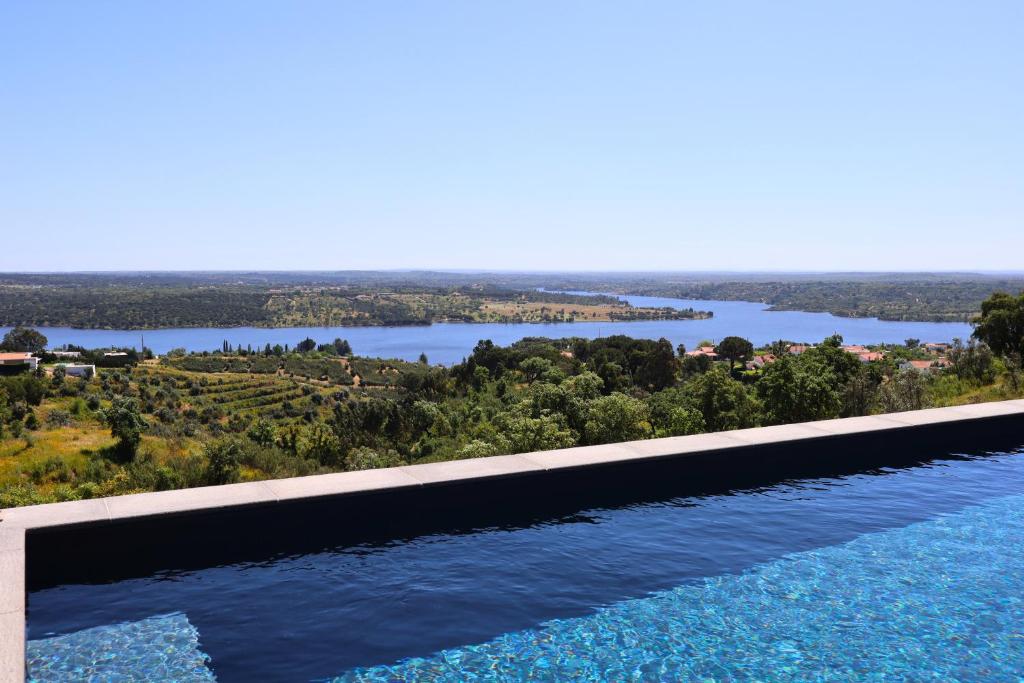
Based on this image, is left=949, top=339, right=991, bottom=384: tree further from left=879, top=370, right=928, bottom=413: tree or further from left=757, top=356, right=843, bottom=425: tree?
left=757, top=356, right=843, bottom=425: tree

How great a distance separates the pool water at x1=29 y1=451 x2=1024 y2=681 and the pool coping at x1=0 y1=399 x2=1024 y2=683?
0.43 m

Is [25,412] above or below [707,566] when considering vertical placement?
below

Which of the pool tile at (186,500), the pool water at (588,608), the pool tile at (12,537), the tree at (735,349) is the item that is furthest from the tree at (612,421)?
the tree at (735,349)

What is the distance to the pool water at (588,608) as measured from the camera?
400 cm

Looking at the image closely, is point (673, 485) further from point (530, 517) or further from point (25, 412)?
point (25, 412)

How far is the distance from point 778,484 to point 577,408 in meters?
5.32

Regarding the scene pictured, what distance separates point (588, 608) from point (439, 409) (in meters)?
25.2

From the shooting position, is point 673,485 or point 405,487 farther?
point 673,485

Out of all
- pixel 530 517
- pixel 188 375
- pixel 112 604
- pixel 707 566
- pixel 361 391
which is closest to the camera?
pixel 112 604

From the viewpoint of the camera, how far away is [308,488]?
219 inches

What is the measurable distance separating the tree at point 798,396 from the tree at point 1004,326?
156 inches

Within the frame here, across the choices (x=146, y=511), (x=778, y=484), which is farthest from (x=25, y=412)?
(x=778, y=484)

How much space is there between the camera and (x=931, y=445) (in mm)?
8711

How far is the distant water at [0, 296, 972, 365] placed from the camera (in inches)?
4911
